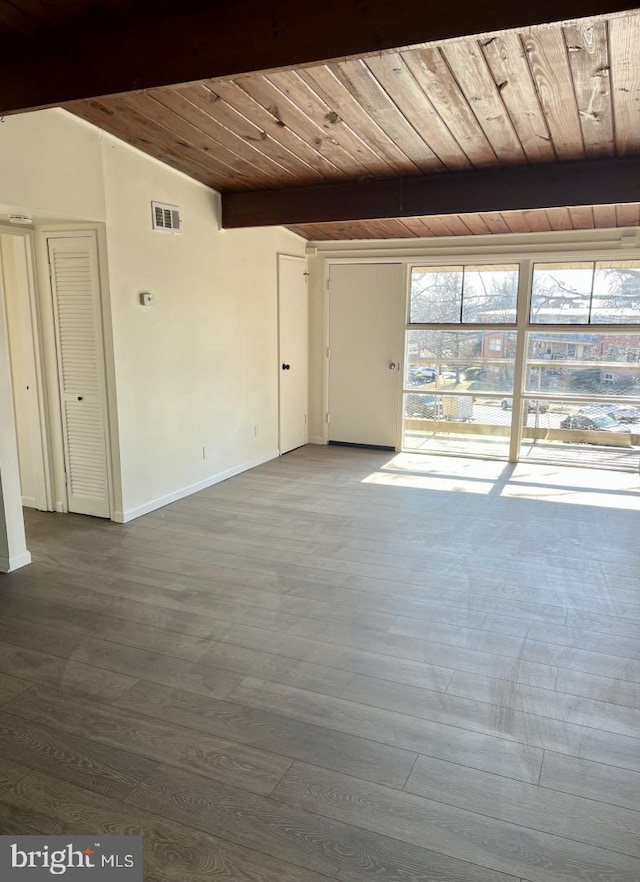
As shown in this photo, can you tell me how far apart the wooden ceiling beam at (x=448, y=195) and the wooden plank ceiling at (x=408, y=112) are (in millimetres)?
84

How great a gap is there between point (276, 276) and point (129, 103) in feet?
9.81

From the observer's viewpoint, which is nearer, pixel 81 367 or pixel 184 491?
pixel 81 367

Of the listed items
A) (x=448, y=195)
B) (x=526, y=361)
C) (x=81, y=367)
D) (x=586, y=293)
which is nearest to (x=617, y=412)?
(x=526, y=361)

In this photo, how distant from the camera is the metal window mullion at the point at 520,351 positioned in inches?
253

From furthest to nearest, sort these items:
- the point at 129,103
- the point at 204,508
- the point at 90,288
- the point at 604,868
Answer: the point at 204,508, the point at 90,288, the point at 129,103, the point at 604,868

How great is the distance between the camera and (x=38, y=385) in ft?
15.3

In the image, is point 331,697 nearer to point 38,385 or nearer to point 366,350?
point 38,385

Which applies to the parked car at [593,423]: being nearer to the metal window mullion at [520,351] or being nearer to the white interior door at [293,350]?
the metal window mullion at [520,351]

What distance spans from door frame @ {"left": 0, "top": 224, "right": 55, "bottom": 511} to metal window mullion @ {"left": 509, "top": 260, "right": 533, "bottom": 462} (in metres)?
4.68

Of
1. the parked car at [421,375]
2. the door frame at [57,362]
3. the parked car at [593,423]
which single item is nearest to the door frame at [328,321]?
the parked car at [421,375]

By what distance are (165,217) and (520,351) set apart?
3891 millimetres

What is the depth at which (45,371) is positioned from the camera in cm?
468

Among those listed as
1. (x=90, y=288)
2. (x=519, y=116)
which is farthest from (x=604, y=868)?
(x=90, y=288)

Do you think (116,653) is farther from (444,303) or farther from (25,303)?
(444,303)
